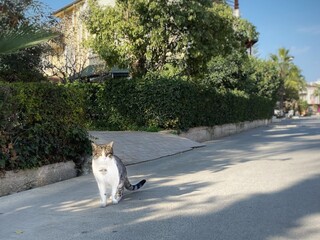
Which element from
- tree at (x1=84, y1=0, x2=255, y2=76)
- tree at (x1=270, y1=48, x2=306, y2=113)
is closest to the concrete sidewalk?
tree at (x1=84, y1=0, x2=255, y2=76)

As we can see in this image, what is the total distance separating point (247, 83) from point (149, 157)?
19792 millimetres

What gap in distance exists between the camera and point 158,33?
15.8 metres

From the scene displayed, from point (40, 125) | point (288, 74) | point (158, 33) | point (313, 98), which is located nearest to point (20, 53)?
point (158, 33)

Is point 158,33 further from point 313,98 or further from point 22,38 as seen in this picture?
point 313,98

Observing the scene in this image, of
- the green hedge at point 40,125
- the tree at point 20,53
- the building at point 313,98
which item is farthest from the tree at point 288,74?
the green hedge at point 40,125

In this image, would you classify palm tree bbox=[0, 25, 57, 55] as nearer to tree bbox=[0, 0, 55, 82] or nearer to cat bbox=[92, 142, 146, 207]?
cat bbox=[92, 142, 146, 207]

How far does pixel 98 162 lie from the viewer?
6.05m

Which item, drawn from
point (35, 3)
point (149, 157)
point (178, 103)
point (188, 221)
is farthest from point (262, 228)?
point (35, 3)

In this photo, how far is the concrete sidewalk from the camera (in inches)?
470

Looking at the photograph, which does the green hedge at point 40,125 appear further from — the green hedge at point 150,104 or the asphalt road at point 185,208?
the green hedge at point 150,104

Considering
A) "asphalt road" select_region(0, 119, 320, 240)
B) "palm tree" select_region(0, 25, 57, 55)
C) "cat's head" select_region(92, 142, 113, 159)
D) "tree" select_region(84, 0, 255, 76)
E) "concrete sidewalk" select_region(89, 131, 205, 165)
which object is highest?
"tree" select_region(84, 0, 255, 76)

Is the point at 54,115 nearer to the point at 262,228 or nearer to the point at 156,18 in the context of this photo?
the point at 262,228

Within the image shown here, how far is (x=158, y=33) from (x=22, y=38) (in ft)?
29.2

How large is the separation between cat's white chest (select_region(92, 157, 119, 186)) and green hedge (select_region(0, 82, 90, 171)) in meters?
2.20
